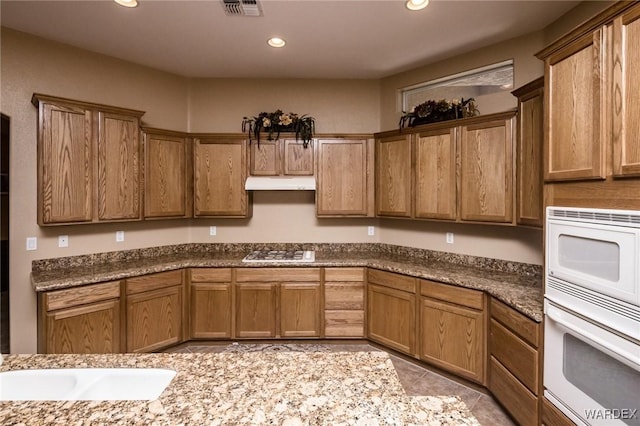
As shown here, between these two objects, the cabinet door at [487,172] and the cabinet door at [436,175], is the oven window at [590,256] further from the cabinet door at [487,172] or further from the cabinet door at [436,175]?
the cabinet door at [436,175]

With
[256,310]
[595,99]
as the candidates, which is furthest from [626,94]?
[256,310]

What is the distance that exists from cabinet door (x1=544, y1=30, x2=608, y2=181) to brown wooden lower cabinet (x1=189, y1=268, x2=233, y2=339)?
2946 mm

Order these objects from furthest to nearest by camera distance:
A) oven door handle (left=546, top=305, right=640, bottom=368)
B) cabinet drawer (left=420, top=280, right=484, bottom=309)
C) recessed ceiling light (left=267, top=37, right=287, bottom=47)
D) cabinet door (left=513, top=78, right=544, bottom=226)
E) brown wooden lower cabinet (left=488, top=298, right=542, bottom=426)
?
recessed ceiling light (left=267, top=37, right=287, bottom=47) < cabinet drawer (left=420, top=280, right=484, bottom=309) < cabinet door (left=513, top=78, right=544, bottom=226) < brown wooden lower cabinet (left=488, top=298, right=542, bottom=426) < oven door handle (left=546, top=305, right=640, bottom=368)

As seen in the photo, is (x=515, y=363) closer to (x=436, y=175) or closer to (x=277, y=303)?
(x=436, y=175)

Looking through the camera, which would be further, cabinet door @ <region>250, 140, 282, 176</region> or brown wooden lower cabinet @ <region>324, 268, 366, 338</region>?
cabinet door @ <region>250, 140, 282, 176</region>

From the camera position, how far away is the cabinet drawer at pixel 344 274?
342cm

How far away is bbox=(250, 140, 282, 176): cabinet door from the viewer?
3.70 m

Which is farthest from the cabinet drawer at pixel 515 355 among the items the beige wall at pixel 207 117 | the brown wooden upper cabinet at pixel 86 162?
the brown wooden upper cabinet at pixel 86 162

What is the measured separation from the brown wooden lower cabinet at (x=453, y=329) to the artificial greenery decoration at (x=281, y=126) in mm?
2004

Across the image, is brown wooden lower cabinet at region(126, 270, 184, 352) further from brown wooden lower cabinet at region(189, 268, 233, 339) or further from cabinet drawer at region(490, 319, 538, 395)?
cabinet drawer at region(490, 319, 538, 395)

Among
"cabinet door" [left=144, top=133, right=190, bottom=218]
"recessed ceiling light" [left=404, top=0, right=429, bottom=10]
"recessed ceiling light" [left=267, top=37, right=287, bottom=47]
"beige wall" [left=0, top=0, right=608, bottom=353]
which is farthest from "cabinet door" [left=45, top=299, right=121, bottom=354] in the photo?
"recessed ceiling light" [left=404, top=0, right=429, bottom=10]

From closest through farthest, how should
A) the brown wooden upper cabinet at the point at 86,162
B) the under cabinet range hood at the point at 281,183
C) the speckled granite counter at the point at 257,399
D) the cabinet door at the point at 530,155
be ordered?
the speckled granite counter at the point at 257,399 < the cabinet door at the point at 530,155 < the brown wooden upper cabinet at the point at 86,162 < the under cabinet range hood at the point at 281,183

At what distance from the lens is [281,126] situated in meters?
3.68

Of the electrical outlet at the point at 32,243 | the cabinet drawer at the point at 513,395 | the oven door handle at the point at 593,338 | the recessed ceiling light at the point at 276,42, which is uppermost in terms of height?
the recessed ceiling light at the point at 276,42
